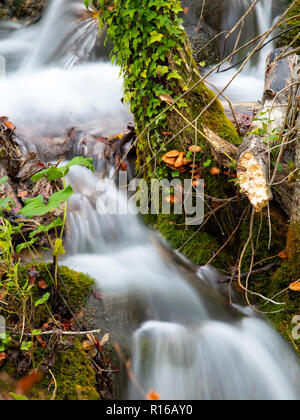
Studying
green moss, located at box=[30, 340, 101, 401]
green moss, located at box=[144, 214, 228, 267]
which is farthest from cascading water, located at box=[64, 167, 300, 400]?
green moss, located at box=[30, 340, 101, 401]

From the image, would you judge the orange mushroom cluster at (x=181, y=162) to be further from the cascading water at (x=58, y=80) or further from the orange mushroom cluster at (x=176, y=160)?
the cascading water at (x=58, y=80)

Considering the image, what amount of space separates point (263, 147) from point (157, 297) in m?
1.52

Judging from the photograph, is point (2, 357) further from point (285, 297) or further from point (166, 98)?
point (166, 98)

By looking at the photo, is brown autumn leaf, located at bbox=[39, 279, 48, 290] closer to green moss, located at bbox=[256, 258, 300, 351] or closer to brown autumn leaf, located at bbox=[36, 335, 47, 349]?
brown autumn leaf, located at bbox=[36, 335, 47, 349]

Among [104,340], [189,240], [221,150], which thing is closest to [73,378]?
[104,340]

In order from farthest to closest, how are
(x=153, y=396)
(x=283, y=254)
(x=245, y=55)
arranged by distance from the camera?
(x=245, y=55)
(x=283, y=254)
(x=153, y=396)

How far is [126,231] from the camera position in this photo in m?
3.74

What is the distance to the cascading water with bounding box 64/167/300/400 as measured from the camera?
7.59 ft

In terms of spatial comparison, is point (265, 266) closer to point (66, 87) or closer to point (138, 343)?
point (138, 343)

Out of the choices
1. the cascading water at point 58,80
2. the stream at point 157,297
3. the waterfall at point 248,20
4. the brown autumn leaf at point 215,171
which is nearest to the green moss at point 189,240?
the stream at point 157,297

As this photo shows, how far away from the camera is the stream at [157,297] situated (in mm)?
2332

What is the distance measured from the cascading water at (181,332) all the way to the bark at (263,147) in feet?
3.36

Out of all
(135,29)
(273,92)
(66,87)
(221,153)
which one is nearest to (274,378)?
(221,153)

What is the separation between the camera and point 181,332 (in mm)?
2580
